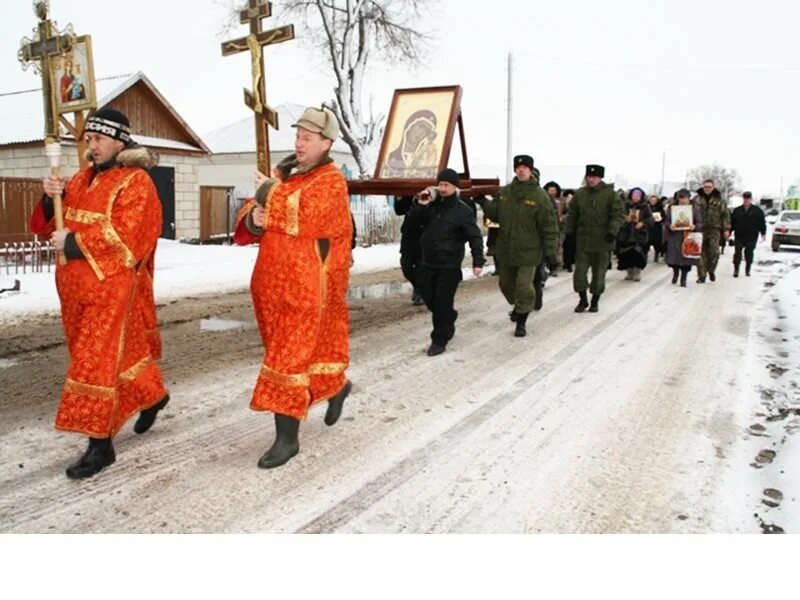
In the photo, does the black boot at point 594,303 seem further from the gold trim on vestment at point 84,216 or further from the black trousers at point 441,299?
the gold trim on vestment at point 84,216

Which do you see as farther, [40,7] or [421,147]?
[421,147]

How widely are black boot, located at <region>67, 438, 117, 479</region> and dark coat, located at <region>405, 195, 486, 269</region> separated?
12.5ft

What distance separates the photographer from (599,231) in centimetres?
919

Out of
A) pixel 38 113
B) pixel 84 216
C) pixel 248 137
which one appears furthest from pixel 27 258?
pixel 248 137

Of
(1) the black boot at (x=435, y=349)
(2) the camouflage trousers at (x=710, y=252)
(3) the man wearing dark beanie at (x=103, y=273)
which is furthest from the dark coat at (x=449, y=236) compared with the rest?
(2) the camouflage trousers at (x=710, y=252)

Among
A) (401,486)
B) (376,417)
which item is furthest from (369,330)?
(401,486)

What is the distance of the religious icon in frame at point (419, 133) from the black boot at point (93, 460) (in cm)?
561

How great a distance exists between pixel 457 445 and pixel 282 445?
100cm

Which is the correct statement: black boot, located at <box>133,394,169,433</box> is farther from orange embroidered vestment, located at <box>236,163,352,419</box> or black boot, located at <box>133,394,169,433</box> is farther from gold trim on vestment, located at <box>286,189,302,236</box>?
gold trim on vestment, located at <box>286,189,302,236</box>

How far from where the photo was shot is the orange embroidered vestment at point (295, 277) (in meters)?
3.63

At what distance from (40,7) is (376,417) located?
304 centimetres

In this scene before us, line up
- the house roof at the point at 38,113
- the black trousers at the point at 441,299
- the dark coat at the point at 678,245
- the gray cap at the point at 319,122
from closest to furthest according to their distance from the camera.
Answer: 1. the gray cap at the point at 319,122
2. the black trousers at the point at 441,299
3. the dark coat at the point at 678,245
4. the house roof at the point at 38,113

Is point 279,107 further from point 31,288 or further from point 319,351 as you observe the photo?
point 319,351

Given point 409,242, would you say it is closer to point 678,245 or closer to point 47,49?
point 47,49
